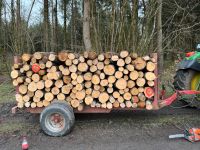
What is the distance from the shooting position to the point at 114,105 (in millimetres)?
6469

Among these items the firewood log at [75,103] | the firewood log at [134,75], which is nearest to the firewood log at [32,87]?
the firewood log at [75,103]

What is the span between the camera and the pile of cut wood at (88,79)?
6352 millimetres

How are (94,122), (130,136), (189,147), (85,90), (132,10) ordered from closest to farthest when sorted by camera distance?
(189,147), (130,136), (85,90), (94,122), (132,10)

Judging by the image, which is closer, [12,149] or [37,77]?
[12,149]

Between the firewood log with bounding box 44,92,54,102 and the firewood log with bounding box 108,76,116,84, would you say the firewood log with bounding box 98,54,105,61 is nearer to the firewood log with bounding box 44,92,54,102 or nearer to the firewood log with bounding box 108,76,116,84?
the firewood log with bounding box 108,76,116,84

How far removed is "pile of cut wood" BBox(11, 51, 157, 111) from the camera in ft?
20.8

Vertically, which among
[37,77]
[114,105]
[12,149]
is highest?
[37,77]

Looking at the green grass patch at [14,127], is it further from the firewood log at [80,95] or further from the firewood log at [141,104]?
the firewood log at [141,104]

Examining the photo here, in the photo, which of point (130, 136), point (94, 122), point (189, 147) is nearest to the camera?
point (189, 147)

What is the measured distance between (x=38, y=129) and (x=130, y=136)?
1.83m

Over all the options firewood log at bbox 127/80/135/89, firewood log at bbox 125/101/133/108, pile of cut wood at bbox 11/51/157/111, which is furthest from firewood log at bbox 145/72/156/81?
firewood log at bbox 125/101/133/108

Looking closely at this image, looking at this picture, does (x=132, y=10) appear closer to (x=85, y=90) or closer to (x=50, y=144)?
(x=85, y=90)

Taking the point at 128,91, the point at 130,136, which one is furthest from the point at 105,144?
the point at 128,91

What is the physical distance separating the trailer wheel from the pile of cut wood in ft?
0.99
